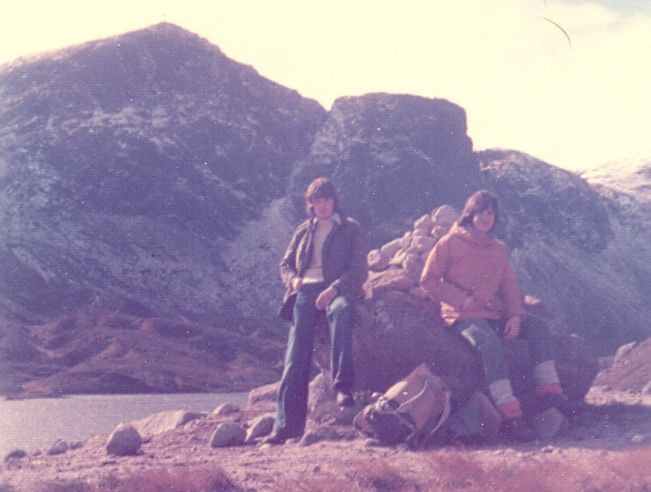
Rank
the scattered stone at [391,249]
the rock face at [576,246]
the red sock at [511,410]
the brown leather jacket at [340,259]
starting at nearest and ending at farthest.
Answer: the red sock at [511,410] → the brown leather jacket at [340,259] → the scattered stone at [391,249] → the rock face at [576,246]

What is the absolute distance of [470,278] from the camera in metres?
7.84

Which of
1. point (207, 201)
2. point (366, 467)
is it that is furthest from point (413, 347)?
point (207, 201)

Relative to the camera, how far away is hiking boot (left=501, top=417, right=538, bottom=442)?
291 inches

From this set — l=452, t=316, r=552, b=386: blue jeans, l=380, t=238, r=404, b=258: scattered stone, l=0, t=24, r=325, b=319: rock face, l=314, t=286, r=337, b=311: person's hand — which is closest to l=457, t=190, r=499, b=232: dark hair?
l=452, t=316, r=552, b=386: blue jeans

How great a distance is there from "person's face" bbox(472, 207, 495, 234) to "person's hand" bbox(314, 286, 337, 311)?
1344 mm

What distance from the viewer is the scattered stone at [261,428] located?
8.21 meters

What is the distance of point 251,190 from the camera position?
290ft

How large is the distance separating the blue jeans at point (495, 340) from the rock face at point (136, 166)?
57086mm

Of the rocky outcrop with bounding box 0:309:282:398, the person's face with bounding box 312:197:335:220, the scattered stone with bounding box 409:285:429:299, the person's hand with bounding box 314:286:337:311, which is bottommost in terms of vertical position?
the rocky outcrop with bounding box 0:309:282:398

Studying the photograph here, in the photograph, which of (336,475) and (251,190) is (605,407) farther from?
(251,190)

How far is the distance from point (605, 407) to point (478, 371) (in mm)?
1434

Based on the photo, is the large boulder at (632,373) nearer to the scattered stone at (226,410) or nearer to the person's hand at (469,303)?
the person's hand at (469,303)

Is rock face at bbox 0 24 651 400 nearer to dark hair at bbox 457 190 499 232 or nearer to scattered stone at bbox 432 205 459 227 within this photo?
scattered stone at bbox 432 205 459 227

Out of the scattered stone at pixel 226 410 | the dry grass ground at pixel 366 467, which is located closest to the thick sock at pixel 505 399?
the dry grass ground at pixel 366 467
